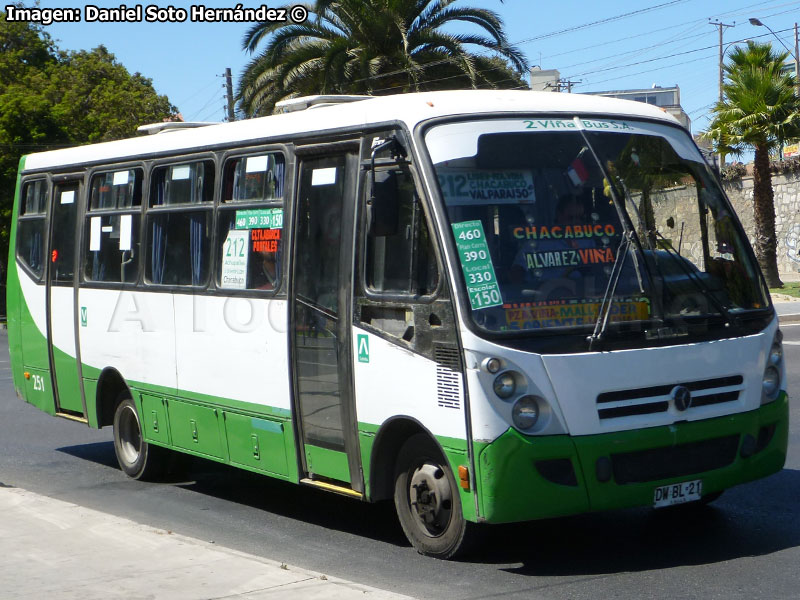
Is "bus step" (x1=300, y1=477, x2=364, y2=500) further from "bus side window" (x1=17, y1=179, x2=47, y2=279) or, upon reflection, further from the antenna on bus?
"bus side window" (x1=17, y1=179, x2=47, y2=279)

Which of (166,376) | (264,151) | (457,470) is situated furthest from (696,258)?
(166,376)

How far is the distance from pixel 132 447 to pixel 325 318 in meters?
3.86

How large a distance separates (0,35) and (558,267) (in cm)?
4824

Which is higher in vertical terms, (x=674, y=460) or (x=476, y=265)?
(x=476, y=265)

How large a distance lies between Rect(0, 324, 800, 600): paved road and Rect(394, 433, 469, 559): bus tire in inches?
4.9

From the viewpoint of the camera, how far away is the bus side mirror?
6.66 metres

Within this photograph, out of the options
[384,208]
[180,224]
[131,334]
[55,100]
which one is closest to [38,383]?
[131,334]

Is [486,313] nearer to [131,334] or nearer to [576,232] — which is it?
[576,232]

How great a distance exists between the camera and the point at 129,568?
21.7 ft

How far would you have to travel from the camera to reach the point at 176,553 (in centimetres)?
689

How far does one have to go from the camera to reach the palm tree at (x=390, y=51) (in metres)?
26.1

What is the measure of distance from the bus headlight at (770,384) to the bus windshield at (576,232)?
41 centimetres

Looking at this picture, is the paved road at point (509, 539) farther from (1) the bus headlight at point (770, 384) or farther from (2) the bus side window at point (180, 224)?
(2) the bus side window at point (180, 224)

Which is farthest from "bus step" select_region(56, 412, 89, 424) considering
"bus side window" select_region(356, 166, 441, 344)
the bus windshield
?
the bus windshield
